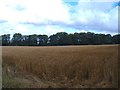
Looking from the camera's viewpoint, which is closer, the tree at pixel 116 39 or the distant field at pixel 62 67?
the distant field at pixel 62 67

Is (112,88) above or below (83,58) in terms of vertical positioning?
below

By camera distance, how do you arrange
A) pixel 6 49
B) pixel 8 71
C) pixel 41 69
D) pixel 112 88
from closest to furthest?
pixel 112 88
pixel 8 71
pixel 41 69
pixel 6 49

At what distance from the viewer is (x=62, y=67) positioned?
Answer: 10.9 metres

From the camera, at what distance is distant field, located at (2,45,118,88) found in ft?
31.1

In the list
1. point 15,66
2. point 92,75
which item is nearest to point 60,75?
point 92,75

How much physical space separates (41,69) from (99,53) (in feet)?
8.57

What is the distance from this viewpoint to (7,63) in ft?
36.6

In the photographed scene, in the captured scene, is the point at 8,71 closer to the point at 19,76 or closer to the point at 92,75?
the point at 19,76

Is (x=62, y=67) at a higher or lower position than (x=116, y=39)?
lower

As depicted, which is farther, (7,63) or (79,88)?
(7,63)

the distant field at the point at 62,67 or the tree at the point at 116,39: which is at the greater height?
the tree at the point at 116,39

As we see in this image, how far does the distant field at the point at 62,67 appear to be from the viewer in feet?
31.1

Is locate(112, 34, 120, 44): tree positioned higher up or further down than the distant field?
higher up

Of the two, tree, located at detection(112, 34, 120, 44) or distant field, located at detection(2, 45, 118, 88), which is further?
tree, located at detection(112, 34, 120, 44)
